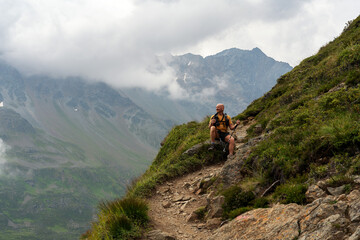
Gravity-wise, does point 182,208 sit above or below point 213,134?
below

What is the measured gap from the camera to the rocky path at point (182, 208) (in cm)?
826

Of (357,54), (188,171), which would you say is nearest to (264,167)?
(188,171)

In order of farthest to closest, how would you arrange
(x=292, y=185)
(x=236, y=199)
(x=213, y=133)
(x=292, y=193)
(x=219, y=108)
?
(x=213, y=133)
(x=219, y=108)
(x=236, y=199)
(x=292, y=185)
(x=292, y=193)

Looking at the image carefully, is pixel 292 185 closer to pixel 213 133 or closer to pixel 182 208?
pixel 182 208

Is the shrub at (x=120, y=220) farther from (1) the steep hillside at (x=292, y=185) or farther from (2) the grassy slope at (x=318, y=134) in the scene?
(2) the grassy slope at (x=318, y=134)

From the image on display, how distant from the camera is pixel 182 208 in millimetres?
10555

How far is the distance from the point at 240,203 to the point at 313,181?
7.45ft

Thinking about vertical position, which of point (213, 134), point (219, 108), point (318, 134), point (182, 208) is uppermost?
point (219, 108)

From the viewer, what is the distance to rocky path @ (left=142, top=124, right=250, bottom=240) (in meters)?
8.26

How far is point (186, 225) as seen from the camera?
9.07 meters

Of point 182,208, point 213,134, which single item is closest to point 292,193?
point 182,208

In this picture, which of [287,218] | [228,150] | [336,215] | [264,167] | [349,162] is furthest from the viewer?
[228,150]

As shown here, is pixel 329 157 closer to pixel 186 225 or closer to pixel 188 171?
pixel 186 225

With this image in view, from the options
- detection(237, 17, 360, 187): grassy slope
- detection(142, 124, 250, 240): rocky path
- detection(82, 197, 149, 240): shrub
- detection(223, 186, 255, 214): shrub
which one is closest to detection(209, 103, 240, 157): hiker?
detection(142, 124, 250, 240): rocky path
